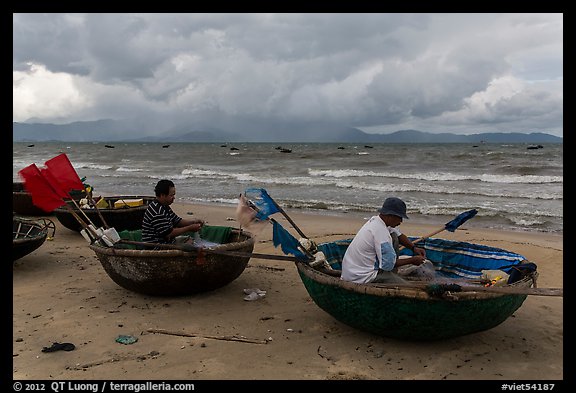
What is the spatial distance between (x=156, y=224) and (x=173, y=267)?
0.65m

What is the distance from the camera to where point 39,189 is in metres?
5.85

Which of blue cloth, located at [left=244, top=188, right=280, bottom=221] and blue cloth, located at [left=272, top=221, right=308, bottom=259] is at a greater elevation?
blue cloth, located at [left=244, top=188, right=280, bottom=221]

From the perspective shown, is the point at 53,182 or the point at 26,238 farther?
the point at 26,238

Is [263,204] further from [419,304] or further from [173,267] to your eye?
[419,304]

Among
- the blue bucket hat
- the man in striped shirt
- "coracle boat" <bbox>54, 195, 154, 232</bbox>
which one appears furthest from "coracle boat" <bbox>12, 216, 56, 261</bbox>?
the blue bucket hat

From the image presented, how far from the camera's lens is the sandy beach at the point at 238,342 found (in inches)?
161

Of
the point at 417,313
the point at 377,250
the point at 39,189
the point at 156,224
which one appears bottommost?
the point at 417,313

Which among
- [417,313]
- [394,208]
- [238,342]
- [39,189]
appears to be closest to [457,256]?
[394,208]

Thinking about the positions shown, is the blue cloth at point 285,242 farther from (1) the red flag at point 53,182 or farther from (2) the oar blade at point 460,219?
(1) the red flag at point 53,182

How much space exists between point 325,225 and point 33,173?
7121 mm

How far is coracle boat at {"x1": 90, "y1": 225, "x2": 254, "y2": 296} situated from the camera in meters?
5.41

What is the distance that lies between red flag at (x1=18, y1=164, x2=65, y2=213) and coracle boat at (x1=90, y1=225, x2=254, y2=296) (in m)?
0.78

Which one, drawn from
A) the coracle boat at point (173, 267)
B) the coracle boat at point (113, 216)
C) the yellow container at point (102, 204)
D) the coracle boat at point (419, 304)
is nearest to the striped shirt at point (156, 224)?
the coracle boat at point (173, 267)

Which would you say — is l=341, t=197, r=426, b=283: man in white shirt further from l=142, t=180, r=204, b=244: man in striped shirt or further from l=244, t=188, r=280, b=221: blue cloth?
l=142, t=180, r=204, b=244: man in striped shirt
